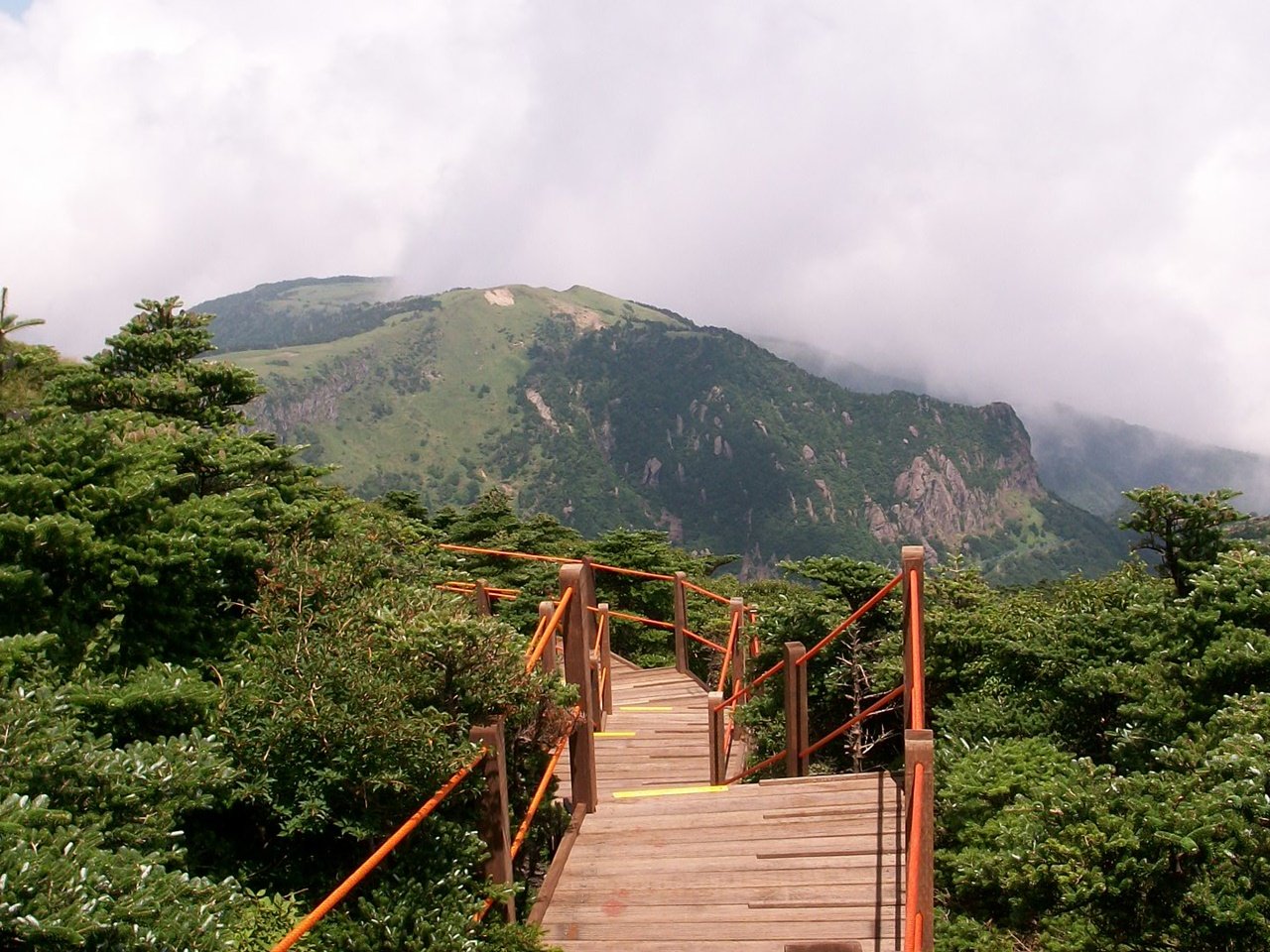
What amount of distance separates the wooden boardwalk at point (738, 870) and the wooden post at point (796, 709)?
91 centimetres

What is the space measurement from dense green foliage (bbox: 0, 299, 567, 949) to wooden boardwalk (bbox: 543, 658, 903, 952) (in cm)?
52

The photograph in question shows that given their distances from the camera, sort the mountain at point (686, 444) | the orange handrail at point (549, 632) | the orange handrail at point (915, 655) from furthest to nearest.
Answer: the mountain at point (686, 444), the orange handrail at point (549, 632), the orange handrail at point (915, 655)

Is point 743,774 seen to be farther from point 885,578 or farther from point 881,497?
point 881,497

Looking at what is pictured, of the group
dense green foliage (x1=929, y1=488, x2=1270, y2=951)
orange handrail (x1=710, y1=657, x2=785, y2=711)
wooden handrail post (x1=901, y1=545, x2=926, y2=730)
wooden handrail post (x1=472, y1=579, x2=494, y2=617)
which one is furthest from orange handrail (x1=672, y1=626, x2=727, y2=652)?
wooden handrail post (x1=901, y1=545, x2=926, y2=730)

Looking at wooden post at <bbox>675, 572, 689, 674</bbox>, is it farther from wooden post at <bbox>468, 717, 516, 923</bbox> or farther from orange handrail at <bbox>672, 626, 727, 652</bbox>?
wooden post at <bbox>468, 717, 516, 923</bbox>

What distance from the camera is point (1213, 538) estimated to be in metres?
6.39

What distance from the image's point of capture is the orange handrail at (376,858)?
2834mm

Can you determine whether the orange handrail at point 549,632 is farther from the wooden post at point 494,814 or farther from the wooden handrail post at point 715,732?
the wooden handrail post at point 715,732

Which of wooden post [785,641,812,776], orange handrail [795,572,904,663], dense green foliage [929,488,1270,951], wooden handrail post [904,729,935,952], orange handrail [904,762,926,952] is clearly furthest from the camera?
wooden post [785,641,812,776]

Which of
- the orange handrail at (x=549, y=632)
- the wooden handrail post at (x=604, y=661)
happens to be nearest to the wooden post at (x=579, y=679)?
the orange handrail at (x=549, y=632)

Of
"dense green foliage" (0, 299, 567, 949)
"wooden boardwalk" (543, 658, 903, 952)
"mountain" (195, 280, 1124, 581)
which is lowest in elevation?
"wooden boardwalk" (543, 658, 903, 952)

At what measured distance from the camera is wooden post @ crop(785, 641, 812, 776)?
627 cm

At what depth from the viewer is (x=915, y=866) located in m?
3.13

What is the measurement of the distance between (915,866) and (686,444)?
6646 inches
